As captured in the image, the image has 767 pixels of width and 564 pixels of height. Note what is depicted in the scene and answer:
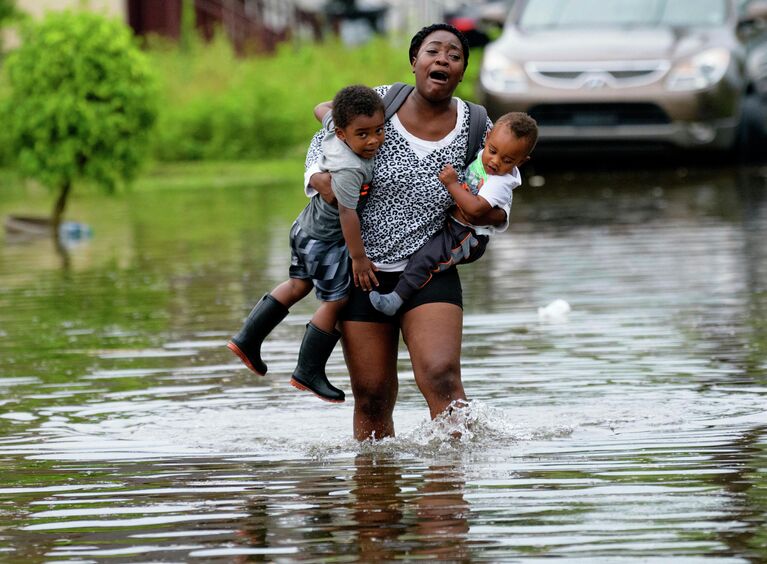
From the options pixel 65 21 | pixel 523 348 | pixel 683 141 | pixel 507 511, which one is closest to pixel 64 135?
pixel 65 21

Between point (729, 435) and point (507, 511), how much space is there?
59.2 inches

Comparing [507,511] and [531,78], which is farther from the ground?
[531,78]

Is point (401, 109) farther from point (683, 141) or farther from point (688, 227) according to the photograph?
point (683, 141)

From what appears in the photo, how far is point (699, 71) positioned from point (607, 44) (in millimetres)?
862

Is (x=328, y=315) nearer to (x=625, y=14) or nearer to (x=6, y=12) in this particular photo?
(x=625, y=14)

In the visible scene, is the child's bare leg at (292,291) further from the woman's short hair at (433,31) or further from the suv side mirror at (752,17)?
the suv side mirror at (752,17)

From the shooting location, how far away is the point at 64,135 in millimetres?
16062

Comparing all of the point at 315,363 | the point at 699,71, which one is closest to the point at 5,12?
the point at 699,71

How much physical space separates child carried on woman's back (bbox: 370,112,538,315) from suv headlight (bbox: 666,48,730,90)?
10.3 m

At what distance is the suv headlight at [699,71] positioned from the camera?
16484 millimetres

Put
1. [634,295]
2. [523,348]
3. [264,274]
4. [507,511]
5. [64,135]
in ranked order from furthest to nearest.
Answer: [64,135], [264,274], [634,295], [523,348], [507,511]

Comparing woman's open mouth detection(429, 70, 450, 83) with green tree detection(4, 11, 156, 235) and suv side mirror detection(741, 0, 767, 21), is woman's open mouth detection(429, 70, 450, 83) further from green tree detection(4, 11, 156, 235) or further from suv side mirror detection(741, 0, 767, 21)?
suv side mirror detection(741, 0, 767, 21)

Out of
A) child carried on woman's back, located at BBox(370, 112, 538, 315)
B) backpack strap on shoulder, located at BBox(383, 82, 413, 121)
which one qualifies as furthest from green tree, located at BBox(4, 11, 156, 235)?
child carried on woman's back, located at BBox(370, 112, 538, 315)

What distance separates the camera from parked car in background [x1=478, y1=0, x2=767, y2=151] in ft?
53.6
